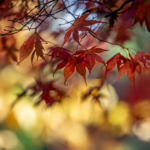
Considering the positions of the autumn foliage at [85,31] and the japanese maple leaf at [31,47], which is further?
the autumn foliage at [85,31]

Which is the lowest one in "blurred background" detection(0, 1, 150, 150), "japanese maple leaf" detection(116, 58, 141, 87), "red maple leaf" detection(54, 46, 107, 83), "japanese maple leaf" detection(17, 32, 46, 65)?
"blurred background" detection(0, 1, 150, 150)

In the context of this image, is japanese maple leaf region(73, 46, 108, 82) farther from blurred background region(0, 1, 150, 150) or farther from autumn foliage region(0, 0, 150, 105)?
blurred background region(0, 1, 150, 150)

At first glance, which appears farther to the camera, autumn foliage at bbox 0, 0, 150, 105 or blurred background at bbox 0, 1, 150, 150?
blurred background at bbox 0, 1, 150, 150

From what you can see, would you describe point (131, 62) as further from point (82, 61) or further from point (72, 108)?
point (72, 108)

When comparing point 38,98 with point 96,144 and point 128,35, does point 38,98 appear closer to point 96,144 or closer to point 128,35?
point 96,144

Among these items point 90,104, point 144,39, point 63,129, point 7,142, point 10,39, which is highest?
point 10,39

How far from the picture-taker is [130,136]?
0.98 meters

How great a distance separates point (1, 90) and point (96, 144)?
882 millimetres

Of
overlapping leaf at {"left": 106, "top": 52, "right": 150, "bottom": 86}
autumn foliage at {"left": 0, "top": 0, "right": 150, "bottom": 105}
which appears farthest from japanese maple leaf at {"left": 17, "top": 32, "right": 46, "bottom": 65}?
overlapping leaf at {"left": 106, "top": 52, "right": 150, "bottom": 86}

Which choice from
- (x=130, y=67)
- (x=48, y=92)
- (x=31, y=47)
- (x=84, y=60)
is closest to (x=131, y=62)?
(x=130, y=67)

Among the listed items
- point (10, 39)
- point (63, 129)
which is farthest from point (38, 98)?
point (10, 39)

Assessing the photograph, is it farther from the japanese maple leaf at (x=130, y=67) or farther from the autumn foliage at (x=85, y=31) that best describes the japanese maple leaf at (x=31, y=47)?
the japanese maple leaf at (x=130, y=67)

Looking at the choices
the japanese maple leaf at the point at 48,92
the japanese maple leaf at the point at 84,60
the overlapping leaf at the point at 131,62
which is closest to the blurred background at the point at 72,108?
the japanese maple leaf at the point at 48,92

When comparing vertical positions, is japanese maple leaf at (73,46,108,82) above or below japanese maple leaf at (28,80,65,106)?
above
